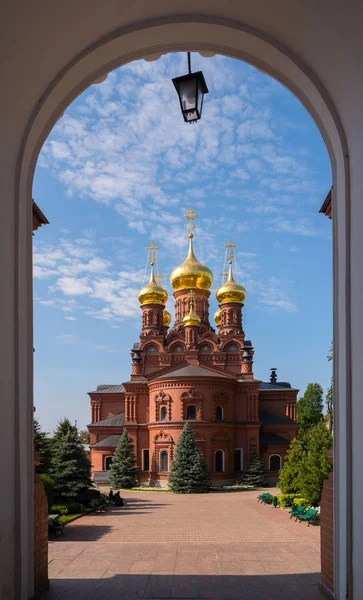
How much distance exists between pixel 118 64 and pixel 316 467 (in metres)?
15.1

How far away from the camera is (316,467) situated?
17.3 m

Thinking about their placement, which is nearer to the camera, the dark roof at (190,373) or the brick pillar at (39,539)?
the brick pillar at (39,539)

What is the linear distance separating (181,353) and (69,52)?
124 ft

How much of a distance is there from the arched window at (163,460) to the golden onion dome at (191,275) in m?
15.1

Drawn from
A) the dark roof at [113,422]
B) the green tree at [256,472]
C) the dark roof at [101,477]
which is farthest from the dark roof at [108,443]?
the green tree at [256,472]

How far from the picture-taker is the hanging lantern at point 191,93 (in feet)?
16.9

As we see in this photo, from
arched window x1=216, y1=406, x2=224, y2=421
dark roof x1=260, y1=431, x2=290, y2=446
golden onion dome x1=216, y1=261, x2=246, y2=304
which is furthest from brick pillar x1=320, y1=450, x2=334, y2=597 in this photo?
golden onion dome x1=216, y1=261, x2=246, y2=304

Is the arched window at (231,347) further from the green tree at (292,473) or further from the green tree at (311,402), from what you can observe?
the green tree at (311,402)

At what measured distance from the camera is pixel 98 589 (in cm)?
628

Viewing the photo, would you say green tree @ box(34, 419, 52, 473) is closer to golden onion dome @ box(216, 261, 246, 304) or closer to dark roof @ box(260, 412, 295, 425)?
dark roof @ box(260, 412, 295, 425)

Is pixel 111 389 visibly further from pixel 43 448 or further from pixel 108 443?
pixel 43 448

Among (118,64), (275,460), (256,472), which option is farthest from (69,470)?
(275,460)
